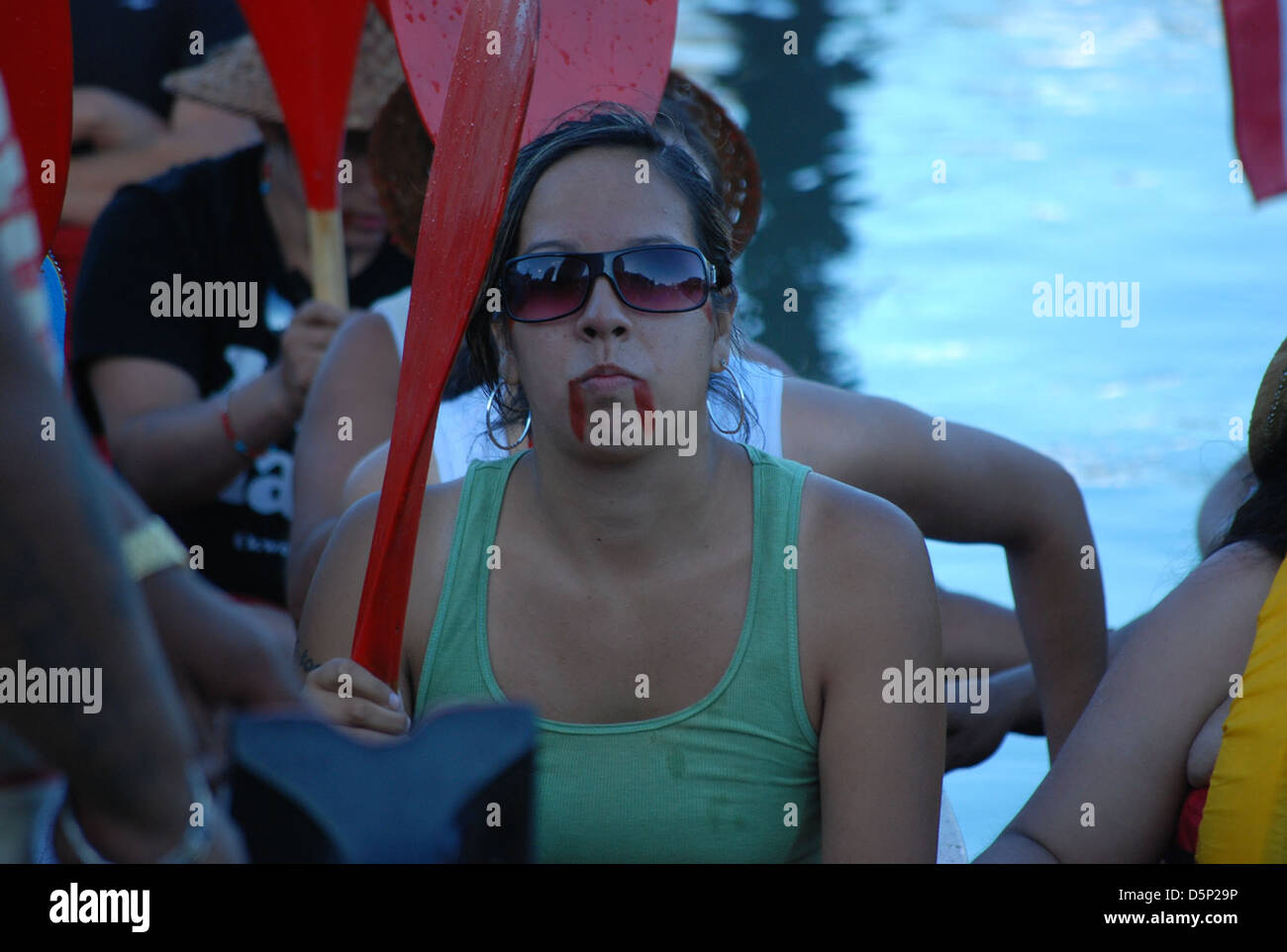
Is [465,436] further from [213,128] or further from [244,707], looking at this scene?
[213,128]

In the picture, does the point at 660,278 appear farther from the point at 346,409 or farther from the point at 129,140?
the point at 129,140

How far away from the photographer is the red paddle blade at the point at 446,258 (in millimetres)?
1376

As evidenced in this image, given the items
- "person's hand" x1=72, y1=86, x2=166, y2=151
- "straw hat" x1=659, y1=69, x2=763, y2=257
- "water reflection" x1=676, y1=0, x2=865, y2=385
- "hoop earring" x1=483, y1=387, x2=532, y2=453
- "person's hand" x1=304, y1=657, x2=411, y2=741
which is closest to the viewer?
"person's hand" x1=304, y1=657, x2=411, y2=741

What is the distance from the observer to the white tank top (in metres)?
1.78

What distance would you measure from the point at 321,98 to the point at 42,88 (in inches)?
23.4

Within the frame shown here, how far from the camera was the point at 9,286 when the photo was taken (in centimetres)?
73

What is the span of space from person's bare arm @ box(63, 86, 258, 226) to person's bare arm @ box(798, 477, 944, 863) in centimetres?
215

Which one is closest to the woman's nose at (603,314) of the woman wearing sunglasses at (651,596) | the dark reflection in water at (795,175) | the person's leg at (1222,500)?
the woman wearing sunglasses at (651,596)

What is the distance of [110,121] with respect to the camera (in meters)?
3.25

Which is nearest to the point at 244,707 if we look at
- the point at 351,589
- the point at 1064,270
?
the point at 351,589

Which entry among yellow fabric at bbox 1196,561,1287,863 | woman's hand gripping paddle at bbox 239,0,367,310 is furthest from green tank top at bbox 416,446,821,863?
woman's hand gripping paddle at bbox 239,0,367,310

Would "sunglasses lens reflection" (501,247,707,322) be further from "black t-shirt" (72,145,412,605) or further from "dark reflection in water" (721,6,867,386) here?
"dark reflection in water" (721,6,867,386)

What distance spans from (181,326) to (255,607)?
A: 499 millimetres

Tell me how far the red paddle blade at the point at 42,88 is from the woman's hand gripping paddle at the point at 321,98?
0.49 m
